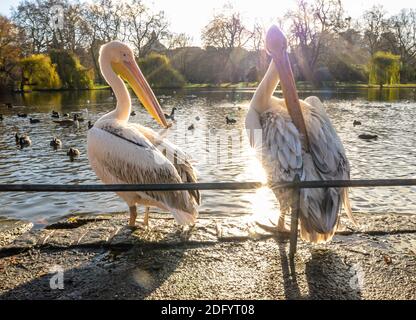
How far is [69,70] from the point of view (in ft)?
142

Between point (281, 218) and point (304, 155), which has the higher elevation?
point (304, 155)

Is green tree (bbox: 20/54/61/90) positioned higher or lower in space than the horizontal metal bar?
higher

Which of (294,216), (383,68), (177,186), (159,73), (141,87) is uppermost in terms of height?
(159,73)

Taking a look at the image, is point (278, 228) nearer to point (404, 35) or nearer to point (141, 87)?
point (141, 87)

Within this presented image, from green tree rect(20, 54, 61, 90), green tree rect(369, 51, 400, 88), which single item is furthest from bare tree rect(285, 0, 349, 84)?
green tree rect(20, 54, 61, 90)

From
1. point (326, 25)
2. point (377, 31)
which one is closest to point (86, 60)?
point (326, 25)

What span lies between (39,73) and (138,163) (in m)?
42.0

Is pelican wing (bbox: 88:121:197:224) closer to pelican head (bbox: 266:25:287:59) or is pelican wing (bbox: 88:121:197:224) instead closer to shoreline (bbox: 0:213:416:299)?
shoreline (bbox: 0:213:416:299)

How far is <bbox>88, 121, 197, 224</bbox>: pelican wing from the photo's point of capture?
378 centimetres

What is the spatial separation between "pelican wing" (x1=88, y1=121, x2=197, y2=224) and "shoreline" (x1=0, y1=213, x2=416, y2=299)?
265mm

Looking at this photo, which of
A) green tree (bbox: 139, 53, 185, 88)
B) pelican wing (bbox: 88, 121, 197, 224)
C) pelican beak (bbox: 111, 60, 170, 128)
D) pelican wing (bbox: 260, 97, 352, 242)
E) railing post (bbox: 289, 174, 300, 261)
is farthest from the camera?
green tree (bbox: 139, 53, 185, 88)

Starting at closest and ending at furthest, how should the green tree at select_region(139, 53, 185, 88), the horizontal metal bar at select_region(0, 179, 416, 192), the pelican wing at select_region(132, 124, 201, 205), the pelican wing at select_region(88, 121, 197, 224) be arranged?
the horizontal metal bar at select_region(0, 179, 416, 192) → the pelican wing at select_region(88, 121, 197, 224) → the pelican wing at select_region(132, 124, 201, 205) → the green tree at select_region(139, 53, 185, 88)

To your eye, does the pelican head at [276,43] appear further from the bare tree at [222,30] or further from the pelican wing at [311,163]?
the bare tree at [222,30]

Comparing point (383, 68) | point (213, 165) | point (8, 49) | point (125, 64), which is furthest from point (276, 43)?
point (383, 68)
